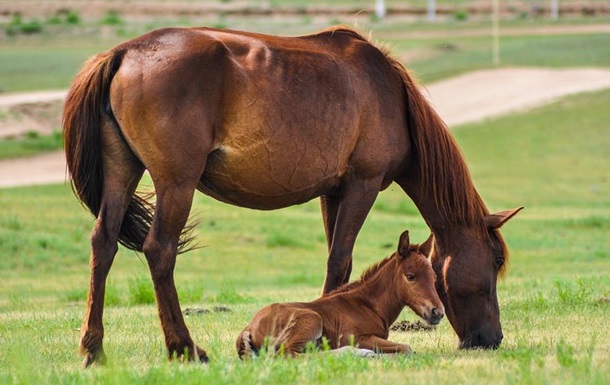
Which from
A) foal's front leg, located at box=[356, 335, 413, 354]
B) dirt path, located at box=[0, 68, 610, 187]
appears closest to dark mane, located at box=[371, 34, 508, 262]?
foal's front leg, located at box=[356, 335, 413, 354]

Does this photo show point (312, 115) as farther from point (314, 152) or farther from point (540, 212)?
point (540, 212)

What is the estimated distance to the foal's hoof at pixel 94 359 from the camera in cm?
810

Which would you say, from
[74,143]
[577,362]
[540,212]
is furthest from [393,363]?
[540,212]

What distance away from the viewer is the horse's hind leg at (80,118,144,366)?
322 inches

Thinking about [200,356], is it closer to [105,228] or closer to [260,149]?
[105,228]

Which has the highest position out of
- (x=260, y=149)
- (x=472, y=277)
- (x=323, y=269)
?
(x=260, y=149)

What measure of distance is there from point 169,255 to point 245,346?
2.60 ft

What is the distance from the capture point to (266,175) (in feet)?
27.8

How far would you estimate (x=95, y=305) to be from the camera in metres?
8.18

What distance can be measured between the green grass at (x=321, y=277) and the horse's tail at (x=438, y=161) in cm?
107

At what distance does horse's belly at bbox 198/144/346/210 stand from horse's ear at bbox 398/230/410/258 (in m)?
0.74

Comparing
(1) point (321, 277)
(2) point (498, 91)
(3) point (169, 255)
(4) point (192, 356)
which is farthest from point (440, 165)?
(2) point (498, 91)

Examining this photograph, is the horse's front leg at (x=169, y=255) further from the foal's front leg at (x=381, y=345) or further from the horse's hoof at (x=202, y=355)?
the foal's front leg at (x=381, y=345)

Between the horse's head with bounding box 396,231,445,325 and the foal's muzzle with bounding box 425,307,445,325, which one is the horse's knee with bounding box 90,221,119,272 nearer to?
the horse's head with bounding box 396,231,445,325
